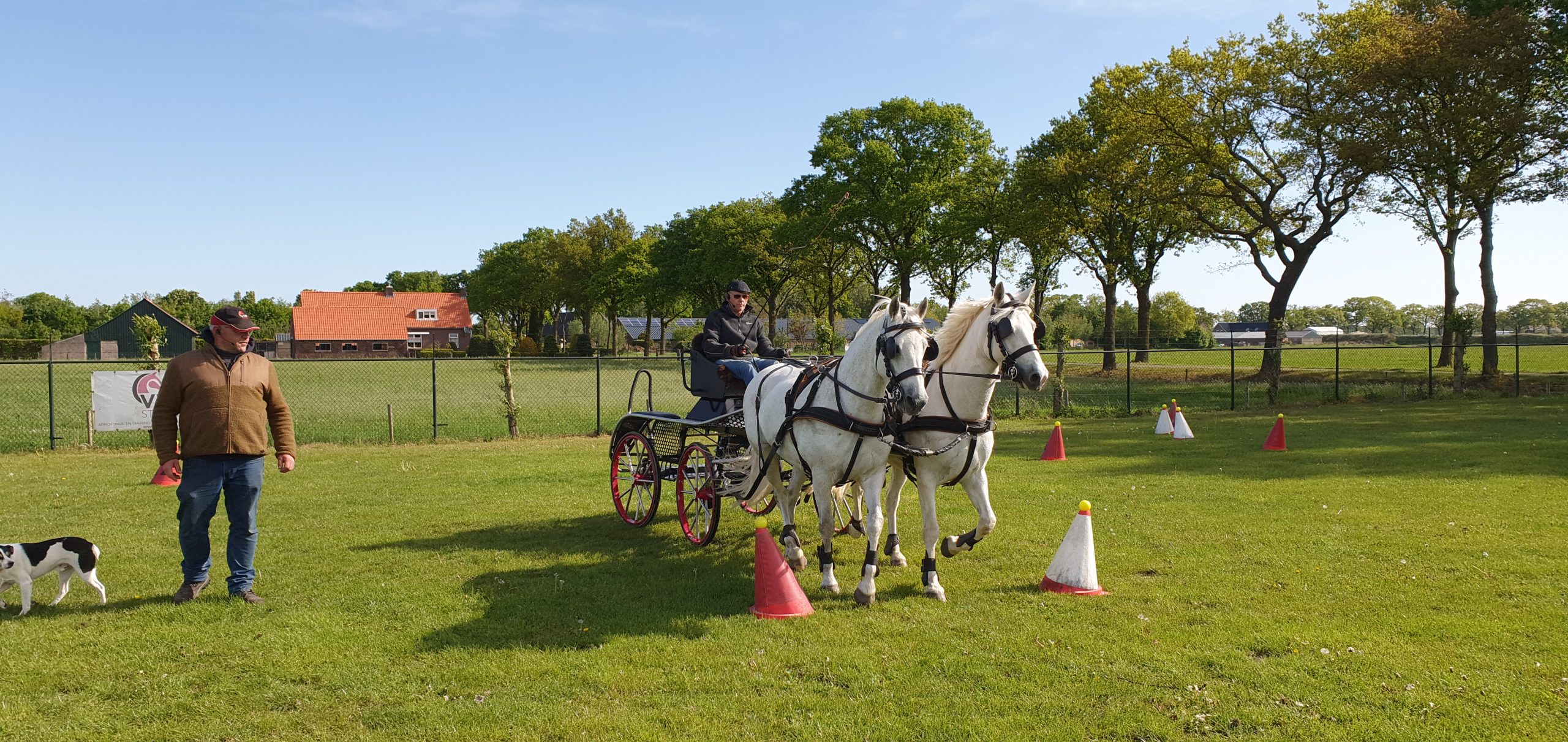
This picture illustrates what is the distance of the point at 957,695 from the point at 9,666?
5.04 meters

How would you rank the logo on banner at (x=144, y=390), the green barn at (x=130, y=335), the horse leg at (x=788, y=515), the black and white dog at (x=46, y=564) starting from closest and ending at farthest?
1. the black and white dog at (x=46, y=564)
2. the horse leg at (x=788, y=515)
3. the logo on banner at (x=144, y=390)
4. the green barn at (x=130, y=335)

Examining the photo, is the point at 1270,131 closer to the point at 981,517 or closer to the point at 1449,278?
the point at 1449,278

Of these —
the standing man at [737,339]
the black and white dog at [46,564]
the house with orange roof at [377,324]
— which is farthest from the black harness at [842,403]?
the house with orange roof at [377,324]

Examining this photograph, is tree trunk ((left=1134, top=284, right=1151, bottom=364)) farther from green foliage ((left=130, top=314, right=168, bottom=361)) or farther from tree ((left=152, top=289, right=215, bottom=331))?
tree ((left=152, top=289, right=215, bottom=331))

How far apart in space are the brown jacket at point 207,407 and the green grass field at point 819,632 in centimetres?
108

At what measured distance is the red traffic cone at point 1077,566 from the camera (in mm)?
6059

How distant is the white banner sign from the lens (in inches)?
610

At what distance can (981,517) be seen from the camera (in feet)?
19.7

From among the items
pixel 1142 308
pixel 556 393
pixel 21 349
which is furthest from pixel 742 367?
pixel 21 349

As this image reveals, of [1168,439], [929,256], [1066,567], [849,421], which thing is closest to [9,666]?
[849,421]

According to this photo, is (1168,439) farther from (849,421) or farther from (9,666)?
(9,666)

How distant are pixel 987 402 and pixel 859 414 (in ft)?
2.98

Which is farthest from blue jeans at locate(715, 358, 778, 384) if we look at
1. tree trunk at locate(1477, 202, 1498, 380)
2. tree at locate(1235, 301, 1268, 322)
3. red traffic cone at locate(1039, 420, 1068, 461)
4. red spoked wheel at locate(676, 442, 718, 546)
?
tree at locate(1235, 301, 1268, 322)

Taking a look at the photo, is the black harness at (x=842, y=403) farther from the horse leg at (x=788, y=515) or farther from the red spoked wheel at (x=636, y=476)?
the red spoked wheel at (x=636, y=476)
